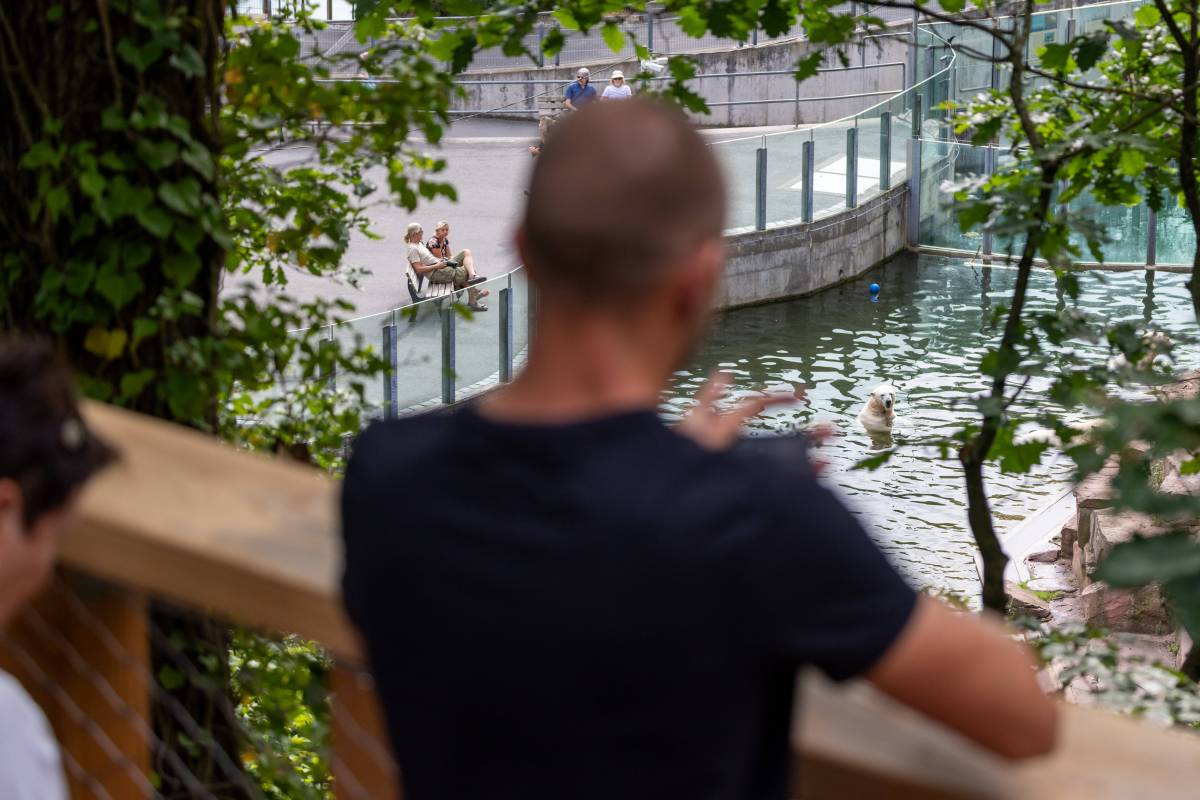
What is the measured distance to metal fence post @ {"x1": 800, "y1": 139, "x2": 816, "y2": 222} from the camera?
Answer: 2502cm

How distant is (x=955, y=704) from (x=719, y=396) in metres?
0.50

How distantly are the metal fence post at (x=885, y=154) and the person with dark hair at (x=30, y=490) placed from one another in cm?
2657

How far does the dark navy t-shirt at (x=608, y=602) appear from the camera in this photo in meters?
1.03

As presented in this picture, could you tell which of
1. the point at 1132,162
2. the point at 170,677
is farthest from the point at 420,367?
the point at 170,677

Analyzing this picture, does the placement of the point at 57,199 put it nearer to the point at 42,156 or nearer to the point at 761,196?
the point at 42,156

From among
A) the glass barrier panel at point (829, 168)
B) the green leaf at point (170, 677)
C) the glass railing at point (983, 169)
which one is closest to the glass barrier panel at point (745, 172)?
the glass barrier panel at point (829, 168)

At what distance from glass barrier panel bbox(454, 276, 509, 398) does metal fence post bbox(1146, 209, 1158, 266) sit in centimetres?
1315

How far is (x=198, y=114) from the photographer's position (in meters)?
3.60

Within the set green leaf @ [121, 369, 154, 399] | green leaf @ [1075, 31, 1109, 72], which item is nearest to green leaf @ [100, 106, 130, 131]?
green leaf @ [121, 369, 154, 399]

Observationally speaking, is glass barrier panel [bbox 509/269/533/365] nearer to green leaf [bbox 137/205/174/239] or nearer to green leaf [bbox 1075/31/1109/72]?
green leaf [bbox 1075/31/1109/72]

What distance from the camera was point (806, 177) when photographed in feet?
82.9

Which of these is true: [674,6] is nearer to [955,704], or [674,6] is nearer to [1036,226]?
[1036,226]

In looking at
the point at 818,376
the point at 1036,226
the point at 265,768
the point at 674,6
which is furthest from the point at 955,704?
the point at 818,376

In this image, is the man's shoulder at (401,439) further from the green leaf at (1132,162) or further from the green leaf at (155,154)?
the green leaf at (1132,162)
